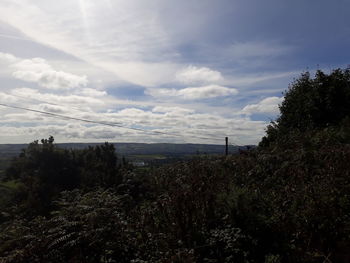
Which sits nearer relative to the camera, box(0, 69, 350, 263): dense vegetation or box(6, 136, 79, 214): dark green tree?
box(0, 69, 350, 263): dense vegetation

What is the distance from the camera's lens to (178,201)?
16.5 feet

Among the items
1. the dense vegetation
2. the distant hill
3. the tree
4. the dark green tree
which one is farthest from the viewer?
the tree

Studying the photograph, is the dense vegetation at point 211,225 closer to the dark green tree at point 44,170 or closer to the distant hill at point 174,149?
the dark green tree at point 44,170

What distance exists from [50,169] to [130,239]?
267 inches

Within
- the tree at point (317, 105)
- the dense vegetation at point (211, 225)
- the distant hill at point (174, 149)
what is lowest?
the dense vegetation at point (211, 225)

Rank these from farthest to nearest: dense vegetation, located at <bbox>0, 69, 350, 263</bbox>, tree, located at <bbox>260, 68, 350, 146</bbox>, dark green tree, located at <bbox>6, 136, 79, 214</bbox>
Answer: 1. tree, located at <bbox>260, 68, 350, 146</bbox>
2. dark green tree, located at <bbox>6, 136, 79, 214</bbox>
3. dense vegetation, located at <bbox>0, 69, 350, 263</bbox>

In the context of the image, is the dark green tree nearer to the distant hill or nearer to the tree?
the distant hill

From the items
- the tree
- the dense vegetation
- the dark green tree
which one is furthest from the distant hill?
the dense vegetation

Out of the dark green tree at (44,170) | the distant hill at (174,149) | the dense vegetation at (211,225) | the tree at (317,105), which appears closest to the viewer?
the dense vegetation at (211,225)

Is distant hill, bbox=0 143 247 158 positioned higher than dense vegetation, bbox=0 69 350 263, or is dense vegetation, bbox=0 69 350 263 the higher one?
distant hill, bbox=0 143 247 158

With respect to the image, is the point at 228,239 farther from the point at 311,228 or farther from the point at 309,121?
the point at 309,121

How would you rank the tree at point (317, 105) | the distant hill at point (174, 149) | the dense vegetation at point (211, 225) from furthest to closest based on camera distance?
the tree at point (317, 105) → the distant hill at point (174, 149) → the dense vegetation at point (211, 225)

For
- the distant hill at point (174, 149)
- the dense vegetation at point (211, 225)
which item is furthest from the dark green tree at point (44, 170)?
the dense vegetation at point (211, 225)

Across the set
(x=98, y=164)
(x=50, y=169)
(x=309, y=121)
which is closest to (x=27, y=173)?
(x=50, y=169)
